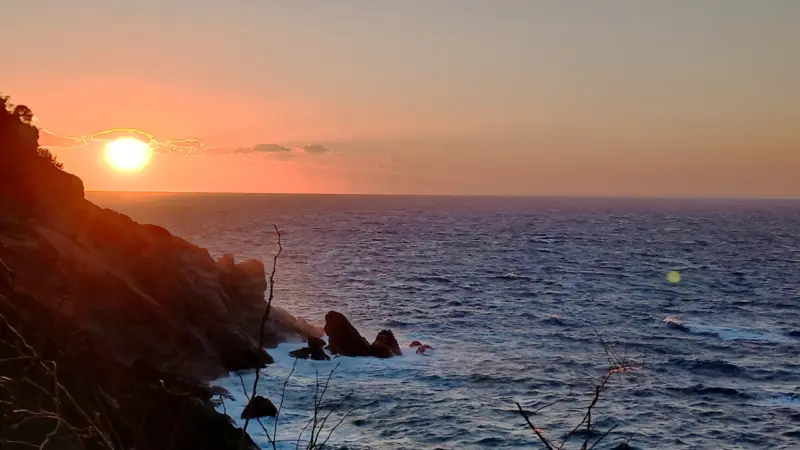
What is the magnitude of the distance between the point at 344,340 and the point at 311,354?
2435 mm

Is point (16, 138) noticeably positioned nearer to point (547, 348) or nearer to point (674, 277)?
point (547, 348)

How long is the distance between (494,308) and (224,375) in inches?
1141

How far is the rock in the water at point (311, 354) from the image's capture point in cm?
3653

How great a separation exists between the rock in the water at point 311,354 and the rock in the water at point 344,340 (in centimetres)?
151

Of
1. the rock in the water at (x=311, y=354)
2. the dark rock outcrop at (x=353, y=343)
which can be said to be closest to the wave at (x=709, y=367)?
the dark rock outcrop at (x=353, y=343)

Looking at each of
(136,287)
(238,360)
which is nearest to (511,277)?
(238,360)

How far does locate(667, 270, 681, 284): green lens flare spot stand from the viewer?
7031 centimetres

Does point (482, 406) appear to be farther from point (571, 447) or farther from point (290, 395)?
point (290, 395)

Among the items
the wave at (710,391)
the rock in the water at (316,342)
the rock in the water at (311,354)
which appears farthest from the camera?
the rock in the water at (316,342)

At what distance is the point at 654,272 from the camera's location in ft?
255

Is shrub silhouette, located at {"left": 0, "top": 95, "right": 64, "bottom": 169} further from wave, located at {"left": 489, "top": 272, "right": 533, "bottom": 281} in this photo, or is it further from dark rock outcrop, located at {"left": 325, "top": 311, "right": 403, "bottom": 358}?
wave, located at {"left": 489, "top": 272, "right": 533, "bottom": 281}

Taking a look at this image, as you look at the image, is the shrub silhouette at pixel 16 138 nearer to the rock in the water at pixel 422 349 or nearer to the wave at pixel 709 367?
the rock in the water at pixel 422 349

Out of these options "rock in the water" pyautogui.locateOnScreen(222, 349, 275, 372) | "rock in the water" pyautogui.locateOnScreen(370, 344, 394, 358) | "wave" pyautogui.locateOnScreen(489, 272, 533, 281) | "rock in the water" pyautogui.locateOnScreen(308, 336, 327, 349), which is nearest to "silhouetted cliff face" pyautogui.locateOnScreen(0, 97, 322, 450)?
"rock in the water" pyautogui.locateOnScreen(222, 349, 275, 372)

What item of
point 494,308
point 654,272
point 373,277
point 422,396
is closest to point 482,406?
point 422,396
